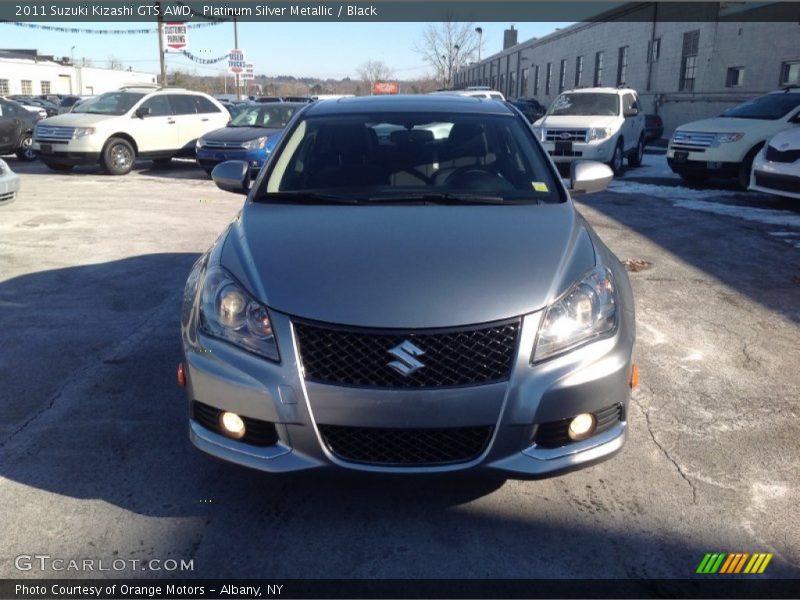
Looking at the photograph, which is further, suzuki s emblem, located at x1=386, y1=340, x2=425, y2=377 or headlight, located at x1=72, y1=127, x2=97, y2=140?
headlight, located at x1=72, y1=127, x2=97, y2=140

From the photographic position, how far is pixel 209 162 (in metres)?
14.1

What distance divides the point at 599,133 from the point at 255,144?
7.16 meters

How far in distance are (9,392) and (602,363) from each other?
11.1 feet

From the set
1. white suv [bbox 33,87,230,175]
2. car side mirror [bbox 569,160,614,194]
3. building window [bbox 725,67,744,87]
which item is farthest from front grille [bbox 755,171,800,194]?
building window [bbox 725,67,744,87]

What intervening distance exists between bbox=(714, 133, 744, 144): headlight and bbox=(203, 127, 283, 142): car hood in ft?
28.1

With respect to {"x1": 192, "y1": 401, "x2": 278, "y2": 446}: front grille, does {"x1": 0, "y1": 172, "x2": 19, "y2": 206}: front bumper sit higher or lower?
higher

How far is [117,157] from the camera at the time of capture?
15180 millimetres

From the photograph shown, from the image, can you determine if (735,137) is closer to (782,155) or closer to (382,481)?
(782,155)

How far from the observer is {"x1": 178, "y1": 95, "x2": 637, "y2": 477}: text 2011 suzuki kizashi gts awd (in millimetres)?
2504

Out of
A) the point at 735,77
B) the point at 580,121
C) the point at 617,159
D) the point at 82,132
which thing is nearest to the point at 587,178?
the point at 580,121

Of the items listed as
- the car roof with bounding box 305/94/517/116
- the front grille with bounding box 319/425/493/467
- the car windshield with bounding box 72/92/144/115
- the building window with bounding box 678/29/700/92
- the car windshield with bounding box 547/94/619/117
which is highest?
the building window with bounding box 678/29/700/92

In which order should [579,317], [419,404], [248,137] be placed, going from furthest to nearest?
[248,137] → [579,317] → [419,404]

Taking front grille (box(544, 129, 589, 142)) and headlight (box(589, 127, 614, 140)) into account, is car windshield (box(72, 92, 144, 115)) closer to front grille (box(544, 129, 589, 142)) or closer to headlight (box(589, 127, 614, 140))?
front grille (box(544, 129, 589, 142))

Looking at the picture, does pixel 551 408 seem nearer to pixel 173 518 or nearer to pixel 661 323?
pixel 173 518
